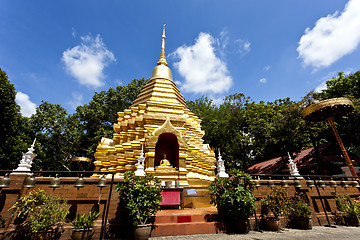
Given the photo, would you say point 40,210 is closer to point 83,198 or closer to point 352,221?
point 83,198

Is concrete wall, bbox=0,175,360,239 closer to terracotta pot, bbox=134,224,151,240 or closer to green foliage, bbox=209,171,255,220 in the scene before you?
terracotta pot, bbox=134,224,151,240

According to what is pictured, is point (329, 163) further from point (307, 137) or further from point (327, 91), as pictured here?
point (327, 91)

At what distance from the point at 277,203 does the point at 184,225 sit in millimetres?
3854

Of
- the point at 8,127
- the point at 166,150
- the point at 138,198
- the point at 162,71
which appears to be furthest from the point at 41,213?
the point at 8,127

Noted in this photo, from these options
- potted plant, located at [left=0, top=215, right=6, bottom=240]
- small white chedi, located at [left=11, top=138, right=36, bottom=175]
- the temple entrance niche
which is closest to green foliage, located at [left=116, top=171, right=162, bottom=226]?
small white chedi, located at [left=11, top=138, right=36, bottom=175]

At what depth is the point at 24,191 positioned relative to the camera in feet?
18.4

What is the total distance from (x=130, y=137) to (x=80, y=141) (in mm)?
17878

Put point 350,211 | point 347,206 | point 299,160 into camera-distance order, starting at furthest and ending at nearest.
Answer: point 299,160 < point 347,206 < point 350,211

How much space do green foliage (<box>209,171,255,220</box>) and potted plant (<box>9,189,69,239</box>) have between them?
499 cm

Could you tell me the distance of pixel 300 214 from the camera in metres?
6.93

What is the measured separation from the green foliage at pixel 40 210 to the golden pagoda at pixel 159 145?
440 centimetres

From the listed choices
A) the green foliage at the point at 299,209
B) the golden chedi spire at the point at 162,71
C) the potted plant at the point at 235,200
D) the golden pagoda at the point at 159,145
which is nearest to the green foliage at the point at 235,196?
the potted plant at the point at 235,200

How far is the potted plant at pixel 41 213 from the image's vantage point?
197 inches

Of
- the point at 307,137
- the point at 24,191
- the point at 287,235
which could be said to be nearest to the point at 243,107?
the point at 307,137
